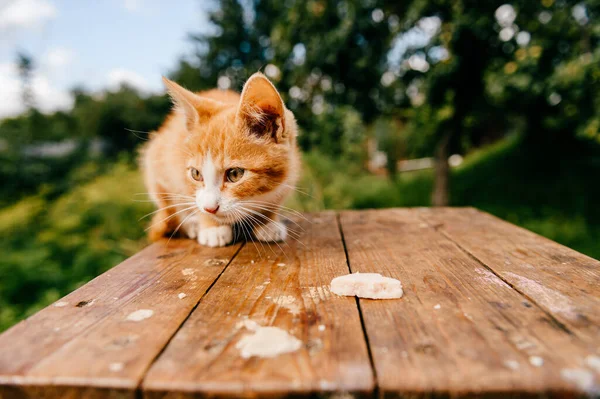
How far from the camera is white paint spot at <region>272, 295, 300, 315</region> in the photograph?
91cm

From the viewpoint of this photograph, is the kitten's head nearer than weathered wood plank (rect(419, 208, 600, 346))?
No

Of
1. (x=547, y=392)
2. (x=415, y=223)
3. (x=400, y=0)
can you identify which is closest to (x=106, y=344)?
(x=547, y=392)

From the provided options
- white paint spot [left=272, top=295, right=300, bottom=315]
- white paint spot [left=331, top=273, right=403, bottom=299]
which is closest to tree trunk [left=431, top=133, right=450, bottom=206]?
white paint spot [left=331, top=273, right=403, bottom=299]

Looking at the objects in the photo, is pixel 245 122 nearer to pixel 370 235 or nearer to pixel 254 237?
pixel 254 237

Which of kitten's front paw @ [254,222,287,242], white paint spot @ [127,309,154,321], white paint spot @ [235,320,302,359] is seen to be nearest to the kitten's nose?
kitten's front paw @ [254,222,287,242]

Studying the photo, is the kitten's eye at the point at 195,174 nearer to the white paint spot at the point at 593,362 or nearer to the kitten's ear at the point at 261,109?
the kitten's ear at the point at 261,109

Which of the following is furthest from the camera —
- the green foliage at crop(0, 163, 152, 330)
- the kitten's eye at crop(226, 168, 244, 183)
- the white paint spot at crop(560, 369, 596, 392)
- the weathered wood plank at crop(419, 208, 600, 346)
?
the green foliage at crop(0, 163, 152, 330)

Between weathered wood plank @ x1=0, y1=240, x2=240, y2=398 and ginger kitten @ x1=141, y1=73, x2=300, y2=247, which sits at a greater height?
ginger kitten @ x1=141, y1=73, x2=300, y2=247

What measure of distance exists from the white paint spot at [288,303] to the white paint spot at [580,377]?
1.76ft

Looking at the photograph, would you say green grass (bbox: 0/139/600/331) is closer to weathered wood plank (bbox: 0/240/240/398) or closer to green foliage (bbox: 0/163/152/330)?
green foliage (bbox: 0/163/152/330)

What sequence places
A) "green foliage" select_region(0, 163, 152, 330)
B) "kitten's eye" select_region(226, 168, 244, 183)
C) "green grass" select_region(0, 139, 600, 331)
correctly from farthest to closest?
"green grass" select_region(0, 139, 600, 331) → "green foliage" select_region(0, 163, 152, 330) → "kitten's eye" select_region(226, 168, 244, 183)

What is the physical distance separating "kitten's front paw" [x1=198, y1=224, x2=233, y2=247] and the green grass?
129 centimetres

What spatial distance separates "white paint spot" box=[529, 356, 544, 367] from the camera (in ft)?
2.16

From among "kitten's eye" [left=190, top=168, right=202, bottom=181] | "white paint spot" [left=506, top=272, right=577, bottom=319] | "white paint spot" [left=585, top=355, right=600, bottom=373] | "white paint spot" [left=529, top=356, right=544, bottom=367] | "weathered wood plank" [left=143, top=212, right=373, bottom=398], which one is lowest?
"weathered wood plank" [left=143, top=212, right=373, bottom=398]
